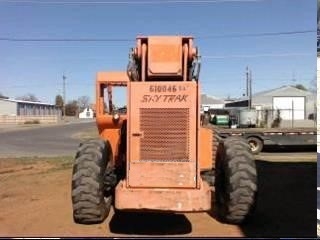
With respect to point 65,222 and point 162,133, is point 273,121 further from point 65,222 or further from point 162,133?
point 162,133

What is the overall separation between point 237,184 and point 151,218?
1.64 m

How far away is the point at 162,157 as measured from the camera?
7.92m

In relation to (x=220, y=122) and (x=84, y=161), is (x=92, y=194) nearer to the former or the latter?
(x=84, y=161)

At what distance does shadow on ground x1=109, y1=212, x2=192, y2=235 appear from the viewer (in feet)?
26.8

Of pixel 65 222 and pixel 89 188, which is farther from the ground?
pixel 89 188

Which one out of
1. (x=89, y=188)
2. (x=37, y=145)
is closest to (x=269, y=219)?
(x=89, y=188)

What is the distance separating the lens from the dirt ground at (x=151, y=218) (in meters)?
8.07

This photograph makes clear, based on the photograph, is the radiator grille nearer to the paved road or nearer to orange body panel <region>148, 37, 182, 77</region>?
orange body panel <region>148, 37, 182, 77</region>

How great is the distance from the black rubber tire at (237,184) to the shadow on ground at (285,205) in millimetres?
291

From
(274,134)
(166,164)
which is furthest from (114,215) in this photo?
(274,134)

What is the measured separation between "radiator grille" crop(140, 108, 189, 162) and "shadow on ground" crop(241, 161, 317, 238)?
5.17 ft

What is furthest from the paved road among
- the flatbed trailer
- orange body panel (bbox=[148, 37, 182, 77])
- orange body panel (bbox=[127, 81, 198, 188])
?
orange body panel (bbox=[127, 81, 198, 188])

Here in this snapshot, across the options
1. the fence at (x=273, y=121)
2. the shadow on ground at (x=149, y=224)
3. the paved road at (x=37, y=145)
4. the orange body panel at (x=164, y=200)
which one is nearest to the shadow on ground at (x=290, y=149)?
the paved road at (x=37, y=145)

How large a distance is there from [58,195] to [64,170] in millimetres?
5214
